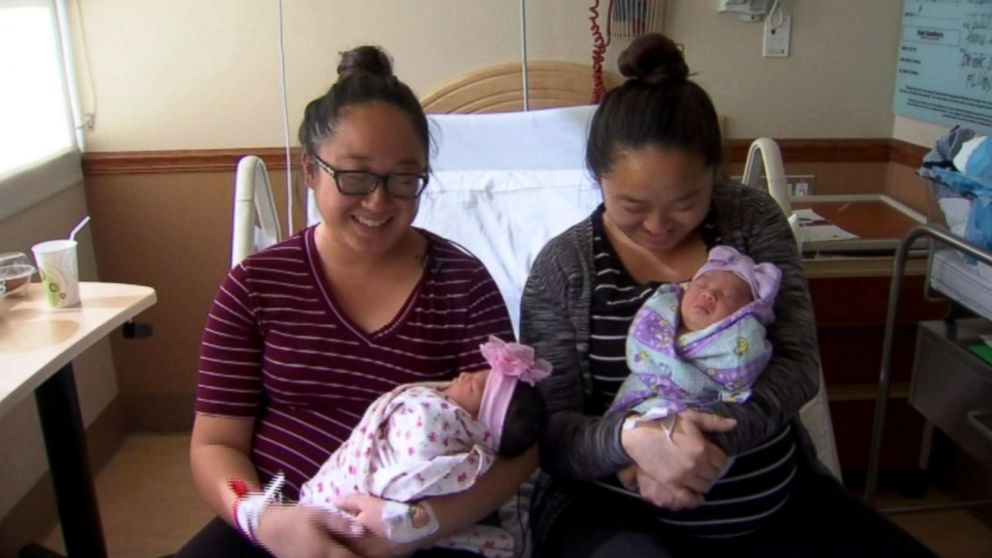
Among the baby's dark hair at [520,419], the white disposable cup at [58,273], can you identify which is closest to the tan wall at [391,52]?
the white disposable cup at [58,273]

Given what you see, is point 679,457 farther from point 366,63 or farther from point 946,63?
point 946,63

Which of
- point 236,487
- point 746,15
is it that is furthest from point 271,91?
point 236,487

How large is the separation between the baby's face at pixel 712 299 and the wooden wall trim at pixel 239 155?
1.46 meters

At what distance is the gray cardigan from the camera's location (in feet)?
3.94

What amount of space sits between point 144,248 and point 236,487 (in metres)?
1.70

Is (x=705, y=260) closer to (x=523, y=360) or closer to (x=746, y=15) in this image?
(x=523, y=360)

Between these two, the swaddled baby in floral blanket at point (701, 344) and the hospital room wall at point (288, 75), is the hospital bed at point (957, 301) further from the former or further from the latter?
the hospital room wall at point (288, 75)

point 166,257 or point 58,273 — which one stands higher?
point 58,273

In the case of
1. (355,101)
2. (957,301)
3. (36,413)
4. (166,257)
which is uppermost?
(355,101)

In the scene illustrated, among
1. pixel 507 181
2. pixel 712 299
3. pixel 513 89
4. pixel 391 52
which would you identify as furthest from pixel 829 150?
pixel 712 299

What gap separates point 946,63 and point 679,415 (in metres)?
1.70

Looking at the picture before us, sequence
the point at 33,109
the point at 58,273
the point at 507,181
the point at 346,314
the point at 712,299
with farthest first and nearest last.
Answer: the point at 33,109, the point at 507,181, the point at 58,273, the point at 346,314, the point at 712,299

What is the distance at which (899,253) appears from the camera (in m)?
1.79

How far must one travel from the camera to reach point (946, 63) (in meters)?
2.33
